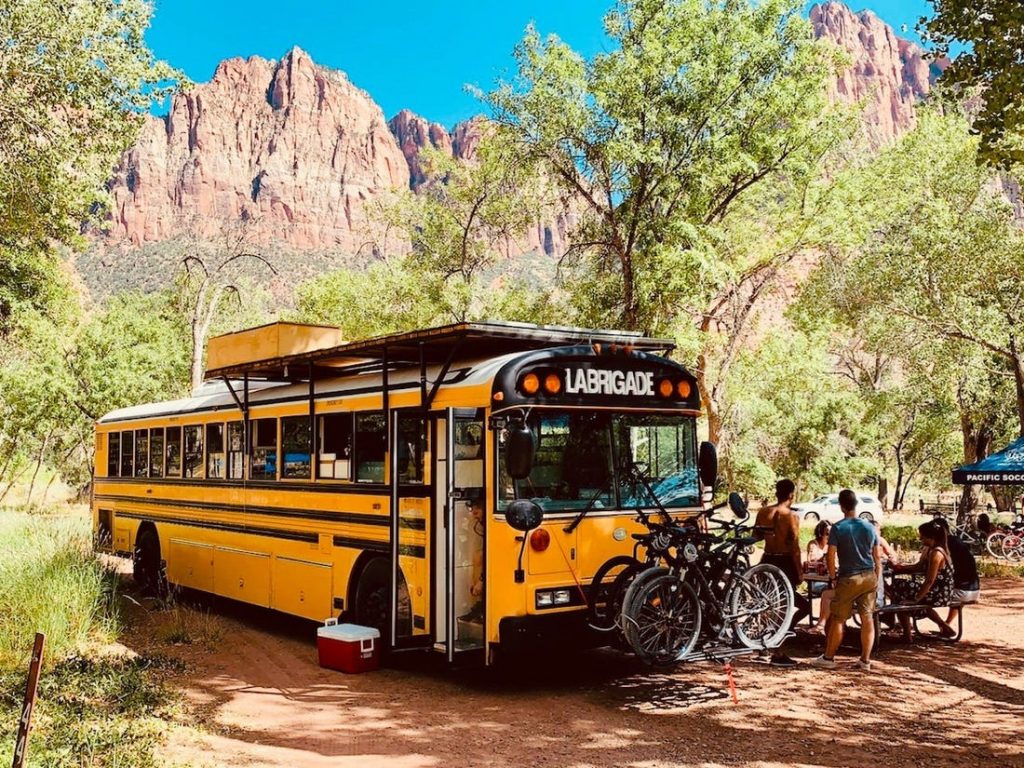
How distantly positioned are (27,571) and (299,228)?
14346 cm

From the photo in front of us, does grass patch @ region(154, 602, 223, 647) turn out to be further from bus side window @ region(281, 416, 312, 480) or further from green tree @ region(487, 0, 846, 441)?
green tree @ region(487, 0, 846, 441)

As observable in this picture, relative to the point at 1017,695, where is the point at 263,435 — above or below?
above

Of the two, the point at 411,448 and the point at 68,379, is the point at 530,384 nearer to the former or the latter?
the point at 411,448

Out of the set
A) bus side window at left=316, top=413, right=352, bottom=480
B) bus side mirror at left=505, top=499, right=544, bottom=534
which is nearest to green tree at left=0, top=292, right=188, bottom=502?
bus side window at left=316, top=413, right=352, bottom=480

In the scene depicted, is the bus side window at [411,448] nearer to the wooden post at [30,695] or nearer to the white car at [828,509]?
the wooden post at [30,695]

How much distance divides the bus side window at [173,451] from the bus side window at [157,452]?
0.27 m

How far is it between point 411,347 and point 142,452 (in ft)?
24.0

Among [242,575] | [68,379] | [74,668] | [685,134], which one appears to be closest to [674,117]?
[685,134]

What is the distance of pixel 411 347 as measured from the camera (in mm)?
8930

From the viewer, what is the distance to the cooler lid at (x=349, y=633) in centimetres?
883

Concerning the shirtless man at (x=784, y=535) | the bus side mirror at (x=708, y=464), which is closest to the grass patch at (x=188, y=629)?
the bus side mirror at (x=708, y=464)

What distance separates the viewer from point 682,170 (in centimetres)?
1811

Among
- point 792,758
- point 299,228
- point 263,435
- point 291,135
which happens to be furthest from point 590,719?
point 291,135

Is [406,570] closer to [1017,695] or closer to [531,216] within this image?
[1017,695]
